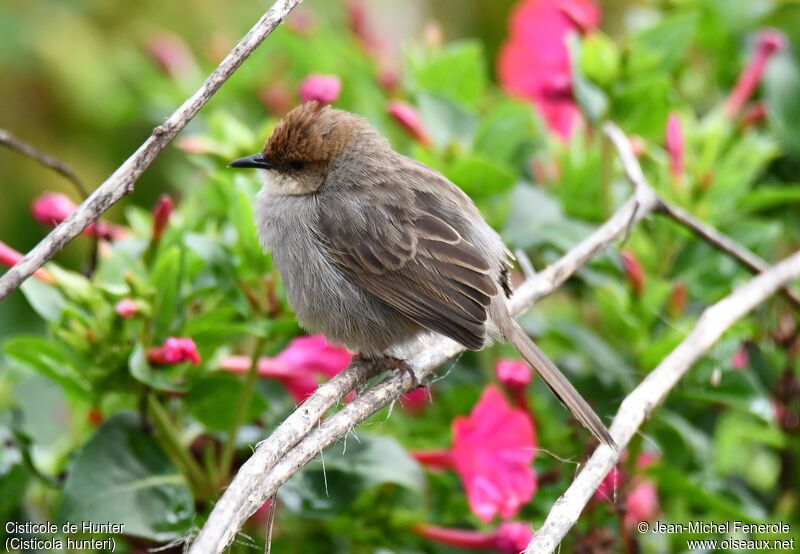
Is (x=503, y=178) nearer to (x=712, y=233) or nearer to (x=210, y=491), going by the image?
(x=712, y=233)

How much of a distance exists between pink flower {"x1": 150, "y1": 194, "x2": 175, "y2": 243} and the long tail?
112 centimetres

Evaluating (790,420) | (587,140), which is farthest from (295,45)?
(790,420)

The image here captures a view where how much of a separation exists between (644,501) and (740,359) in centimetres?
69

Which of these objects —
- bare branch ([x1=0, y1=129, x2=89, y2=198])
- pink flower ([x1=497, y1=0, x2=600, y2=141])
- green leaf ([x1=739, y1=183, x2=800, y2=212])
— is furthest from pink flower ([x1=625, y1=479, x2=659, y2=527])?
bare branch ([x1=0, y1=129, x2=89, y2=198])

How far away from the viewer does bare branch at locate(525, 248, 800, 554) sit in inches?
92.6

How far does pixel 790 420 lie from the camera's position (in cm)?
366

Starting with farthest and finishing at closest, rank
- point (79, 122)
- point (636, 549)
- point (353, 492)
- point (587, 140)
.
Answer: point (79, 122)
point (587, 140)
point (636, 549)
point (353, 492)

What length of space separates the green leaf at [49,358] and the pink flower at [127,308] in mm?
234

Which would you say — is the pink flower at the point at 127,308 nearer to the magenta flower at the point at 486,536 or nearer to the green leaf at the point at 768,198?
the magenta flower at the point at 486,536

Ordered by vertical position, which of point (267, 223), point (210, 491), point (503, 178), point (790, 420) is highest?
point (267, 223)

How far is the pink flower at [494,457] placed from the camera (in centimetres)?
301

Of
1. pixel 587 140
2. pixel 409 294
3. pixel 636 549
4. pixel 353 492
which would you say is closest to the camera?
pixel 353 492

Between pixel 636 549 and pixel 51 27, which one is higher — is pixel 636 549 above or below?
below

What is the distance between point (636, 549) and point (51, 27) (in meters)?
5.14
